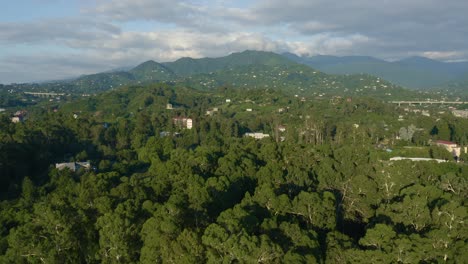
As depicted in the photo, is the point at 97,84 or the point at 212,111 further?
the point at 97,84

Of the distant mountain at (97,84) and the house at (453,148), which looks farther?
the distant mountain at (97,84)

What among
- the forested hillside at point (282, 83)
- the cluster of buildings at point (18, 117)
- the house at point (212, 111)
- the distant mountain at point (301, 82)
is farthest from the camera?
the forested hillside at point (282, 83)

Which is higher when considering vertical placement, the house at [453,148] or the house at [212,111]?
the house at [212,111]

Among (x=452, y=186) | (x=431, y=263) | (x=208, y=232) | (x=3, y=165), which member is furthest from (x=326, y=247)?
(x=3, y=165)

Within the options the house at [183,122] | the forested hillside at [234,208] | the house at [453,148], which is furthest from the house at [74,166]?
the house at [453,148]

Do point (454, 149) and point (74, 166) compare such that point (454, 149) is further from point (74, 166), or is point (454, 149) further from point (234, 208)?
point (74, 166)

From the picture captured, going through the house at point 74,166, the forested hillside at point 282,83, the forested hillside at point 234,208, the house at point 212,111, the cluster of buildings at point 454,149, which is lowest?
the cluster of buildings at point 454,149

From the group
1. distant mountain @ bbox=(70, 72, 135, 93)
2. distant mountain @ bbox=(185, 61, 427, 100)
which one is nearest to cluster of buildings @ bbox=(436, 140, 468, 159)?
distant mountain @ bbox=(185, 61, 427, 100)

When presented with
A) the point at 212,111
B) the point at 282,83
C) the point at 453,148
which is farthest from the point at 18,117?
the point at 282,83

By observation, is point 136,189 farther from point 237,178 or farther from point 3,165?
point 3,165

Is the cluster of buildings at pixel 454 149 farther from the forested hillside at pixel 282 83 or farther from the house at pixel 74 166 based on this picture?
the forested hillside at pixel 282 83

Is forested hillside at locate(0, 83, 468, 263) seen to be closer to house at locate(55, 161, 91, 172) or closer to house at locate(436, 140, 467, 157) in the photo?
house at locate(55, 161, 91, 172)

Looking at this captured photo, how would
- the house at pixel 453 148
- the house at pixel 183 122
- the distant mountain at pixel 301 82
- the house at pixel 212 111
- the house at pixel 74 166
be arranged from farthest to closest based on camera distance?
the distant mountain at pixel 301 82, the house at pixel 212 111, the house at pixel 183 122, the house at pixel 453 148, the house at pixel 74 166
